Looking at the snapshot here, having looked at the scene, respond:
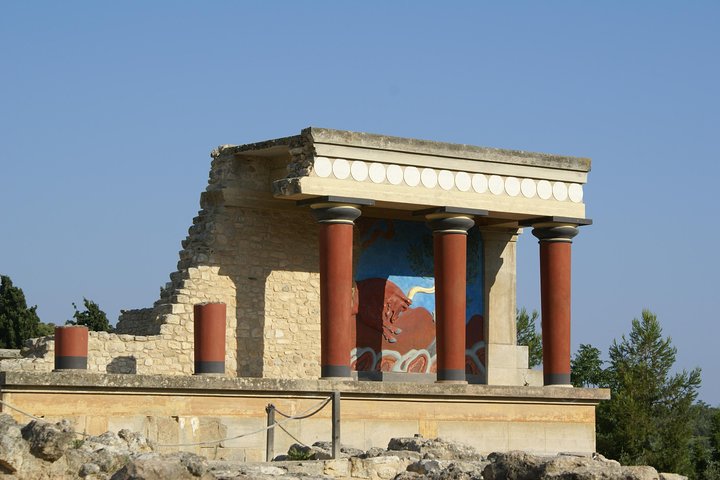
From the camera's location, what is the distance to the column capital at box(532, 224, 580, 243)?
2580 centimetres

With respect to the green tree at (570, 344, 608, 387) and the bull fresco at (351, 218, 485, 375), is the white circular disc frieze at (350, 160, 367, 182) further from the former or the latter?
the green tree at (570, 344, 608, 387)

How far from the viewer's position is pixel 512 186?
83.1 feet

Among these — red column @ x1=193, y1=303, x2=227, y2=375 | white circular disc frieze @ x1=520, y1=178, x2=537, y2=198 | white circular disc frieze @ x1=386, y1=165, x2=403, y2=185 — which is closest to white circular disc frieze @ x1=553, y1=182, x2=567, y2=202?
white circular disc frieze @ x1=520, y1=178, x2=537, y2=198

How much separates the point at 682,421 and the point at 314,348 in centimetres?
1307

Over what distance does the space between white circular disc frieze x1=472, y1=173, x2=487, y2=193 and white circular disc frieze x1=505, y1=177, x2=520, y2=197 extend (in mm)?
496

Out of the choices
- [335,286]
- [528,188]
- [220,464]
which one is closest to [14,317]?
[335,286]

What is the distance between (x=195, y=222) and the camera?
81.3 ft

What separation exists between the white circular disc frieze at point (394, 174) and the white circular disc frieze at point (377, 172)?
0.11 metres

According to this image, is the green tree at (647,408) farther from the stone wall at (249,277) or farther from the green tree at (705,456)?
the stone wall at (249,277)

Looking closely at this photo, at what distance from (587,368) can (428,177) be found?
19.0 meters

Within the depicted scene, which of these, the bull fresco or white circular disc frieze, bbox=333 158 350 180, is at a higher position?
white circular disc frieze, bbox=333 158 350 180

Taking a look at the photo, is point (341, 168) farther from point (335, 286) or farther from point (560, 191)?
point (560, 191)

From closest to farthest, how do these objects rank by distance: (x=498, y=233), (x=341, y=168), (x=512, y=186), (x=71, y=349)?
(x=71, y=349) → (x=341, y=168) → (x=512, y=186) → (x=498, y=233)

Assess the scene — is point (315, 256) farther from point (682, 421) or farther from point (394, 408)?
point (682, 421)
